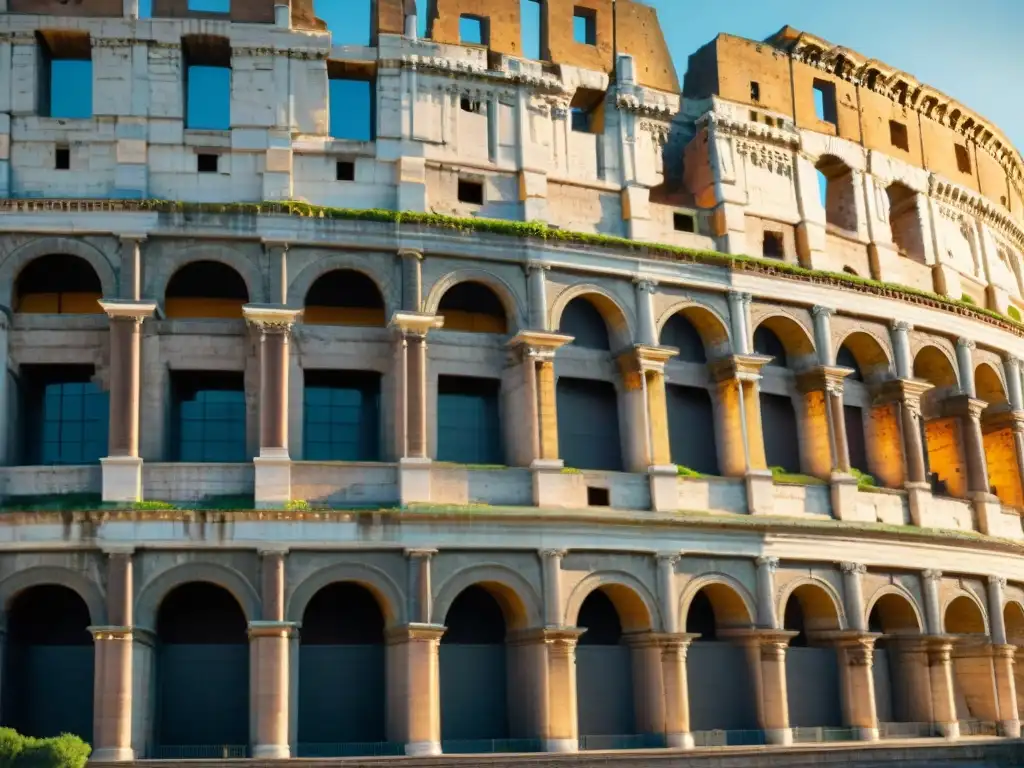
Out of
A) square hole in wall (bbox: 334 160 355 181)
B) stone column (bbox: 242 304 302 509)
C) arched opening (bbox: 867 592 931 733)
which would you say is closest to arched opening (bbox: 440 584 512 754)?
stone column (bbox: 242 304 302 509)

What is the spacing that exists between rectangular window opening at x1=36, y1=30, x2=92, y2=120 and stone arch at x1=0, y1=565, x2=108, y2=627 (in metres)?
9.44

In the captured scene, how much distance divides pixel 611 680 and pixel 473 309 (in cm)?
841

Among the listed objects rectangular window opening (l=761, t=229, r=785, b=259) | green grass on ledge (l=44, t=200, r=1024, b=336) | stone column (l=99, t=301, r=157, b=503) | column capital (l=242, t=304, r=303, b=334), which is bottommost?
stone column (l=99, t=301, r=157, b=503)

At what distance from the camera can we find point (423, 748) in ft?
89.9

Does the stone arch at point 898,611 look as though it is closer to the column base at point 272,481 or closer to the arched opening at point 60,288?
the column base at point 272,481

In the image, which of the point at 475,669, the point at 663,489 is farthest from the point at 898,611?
the point at 475,669

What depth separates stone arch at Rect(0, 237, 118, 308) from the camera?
28906 mm

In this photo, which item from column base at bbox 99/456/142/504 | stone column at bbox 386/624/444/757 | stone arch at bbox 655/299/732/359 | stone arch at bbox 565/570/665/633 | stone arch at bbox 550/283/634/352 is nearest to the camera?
stone column at bbox 386/624/444/757

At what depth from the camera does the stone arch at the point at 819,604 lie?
32.5 metres

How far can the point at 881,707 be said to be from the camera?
1355 inches

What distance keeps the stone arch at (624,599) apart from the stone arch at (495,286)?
550cm

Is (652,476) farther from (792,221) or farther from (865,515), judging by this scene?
(792,221)

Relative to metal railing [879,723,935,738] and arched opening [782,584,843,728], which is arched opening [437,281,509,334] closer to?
arched opening [782,584,843,728]

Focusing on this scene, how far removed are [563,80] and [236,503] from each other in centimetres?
1236
